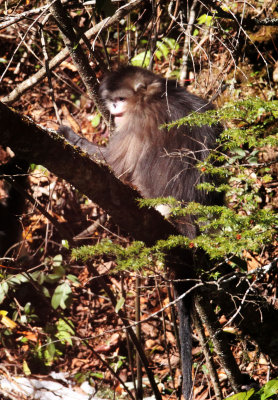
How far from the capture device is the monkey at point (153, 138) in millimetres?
4066

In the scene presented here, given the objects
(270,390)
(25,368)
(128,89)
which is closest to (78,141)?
(128,89)

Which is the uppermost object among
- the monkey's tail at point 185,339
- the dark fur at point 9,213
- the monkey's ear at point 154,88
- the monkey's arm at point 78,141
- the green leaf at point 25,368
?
the monkey's ear at point 154,88

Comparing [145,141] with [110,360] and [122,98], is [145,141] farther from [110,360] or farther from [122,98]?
[110,360]

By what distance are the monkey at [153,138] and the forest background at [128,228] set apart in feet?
Result: 0.91

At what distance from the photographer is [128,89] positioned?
15.4 feet

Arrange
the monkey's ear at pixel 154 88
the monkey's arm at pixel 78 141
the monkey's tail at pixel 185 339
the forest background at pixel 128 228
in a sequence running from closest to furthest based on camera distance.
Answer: the forest background at pixel 128 228, the monkey's tail at pixel 185 339, the monkey's ear at pixel 154 88, the monkey's arm at pixel 78 141

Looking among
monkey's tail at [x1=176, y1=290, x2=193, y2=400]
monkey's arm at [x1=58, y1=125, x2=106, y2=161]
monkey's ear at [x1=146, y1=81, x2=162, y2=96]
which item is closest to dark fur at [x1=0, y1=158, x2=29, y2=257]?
monkey's arm at [x1=58, y1=125, x2=106, y2=161]

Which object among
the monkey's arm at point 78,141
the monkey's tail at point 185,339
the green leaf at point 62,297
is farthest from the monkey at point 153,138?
the green leaf at point 62,297

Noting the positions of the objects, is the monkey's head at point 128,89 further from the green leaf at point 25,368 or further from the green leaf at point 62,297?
the green leaf at point 25,368

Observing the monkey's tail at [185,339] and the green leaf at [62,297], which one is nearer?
the monkey's tail at [185,339]

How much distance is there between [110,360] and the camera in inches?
197

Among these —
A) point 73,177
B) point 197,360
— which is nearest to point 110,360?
point 197,360

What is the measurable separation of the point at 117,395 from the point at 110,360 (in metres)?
0.51

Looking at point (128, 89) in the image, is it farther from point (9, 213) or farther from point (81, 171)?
point (81, 171)
